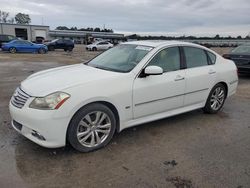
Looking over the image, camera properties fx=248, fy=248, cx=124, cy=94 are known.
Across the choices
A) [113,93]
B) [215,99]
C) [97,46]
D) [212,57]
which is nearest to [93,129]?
[113,93]

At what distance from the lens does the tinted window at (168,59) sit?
4.34m

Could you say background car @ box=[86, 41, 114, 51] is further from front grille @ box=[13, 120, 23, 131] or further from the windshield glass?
front grille @ box=[13, 120, 23, 131]

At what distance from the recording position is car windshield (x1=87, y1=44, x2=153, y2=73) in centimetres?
420

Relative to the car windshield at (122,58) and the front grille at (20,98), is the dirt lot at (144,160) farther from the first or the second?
the car windshield at (122,58)

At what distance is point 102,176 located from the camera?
3.08m

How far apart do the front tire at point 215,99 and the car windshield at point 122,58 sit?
1.89 meters

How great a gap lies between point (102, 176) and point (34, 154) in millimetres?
1119

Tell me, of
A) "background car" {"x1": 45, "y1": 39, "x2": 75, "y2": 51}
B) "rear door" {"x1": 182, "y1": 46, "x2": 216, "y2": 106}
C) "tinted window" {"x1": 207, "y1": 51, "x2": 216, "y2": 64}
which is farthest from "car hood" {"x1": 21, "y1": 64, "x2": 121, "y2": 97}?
"background car" {"x1": 45, "y1": 39, "x2": 75, "y2": 51}

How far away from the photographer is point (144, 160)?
348 centimetres

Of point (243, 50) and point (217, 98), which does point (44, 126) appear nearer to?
point (217, 98)

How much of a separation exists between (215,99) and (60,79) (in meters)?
3.47

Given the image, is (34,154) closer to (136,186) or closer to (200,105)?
(136,186)

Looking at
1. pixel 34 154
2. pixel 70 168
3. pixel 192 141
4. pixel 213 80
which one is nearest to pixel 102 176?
pixel 70 168

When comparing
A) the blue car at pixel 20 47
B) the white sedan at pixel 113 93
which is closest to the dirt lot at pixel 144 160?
the white sedan at pixel 113 93
